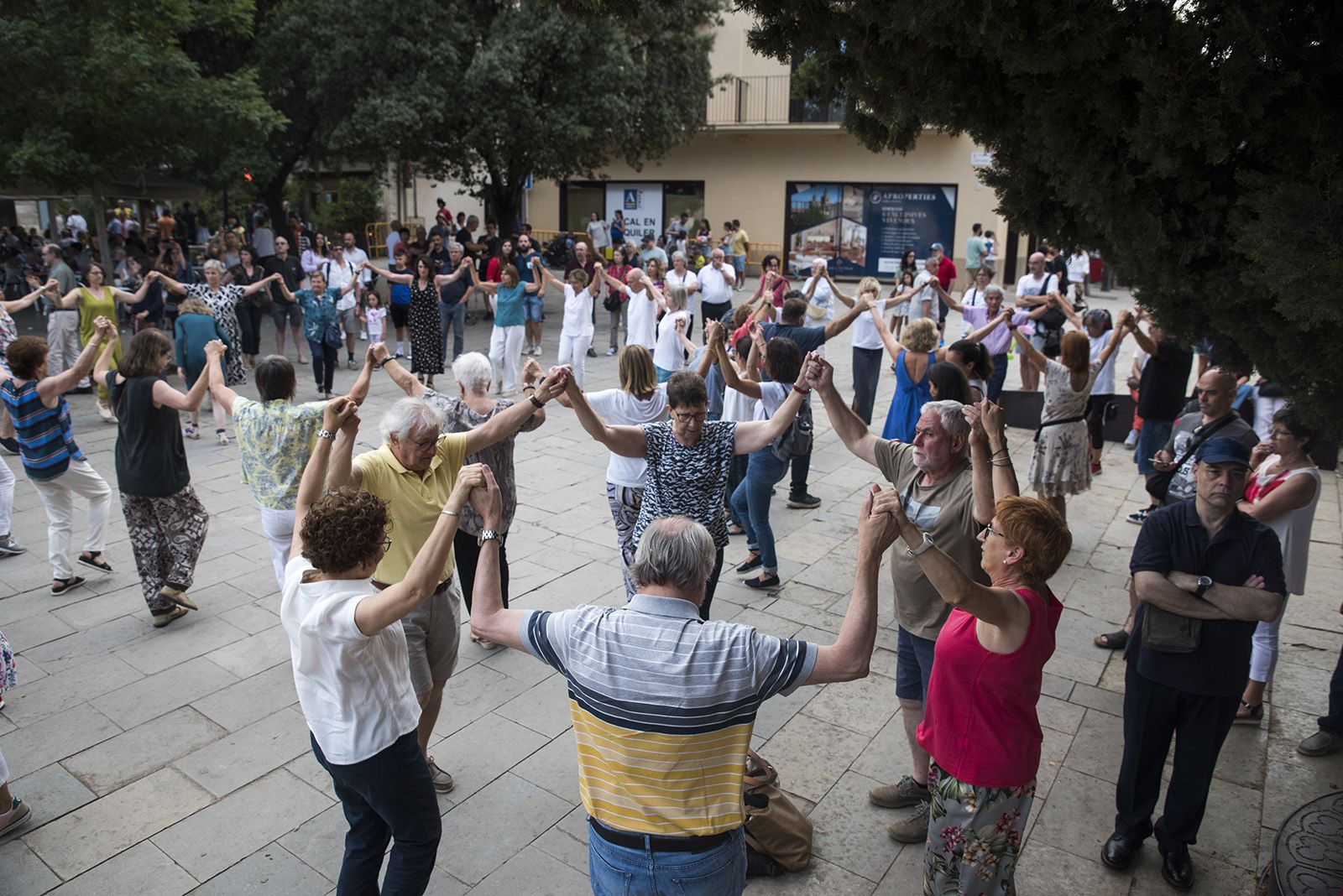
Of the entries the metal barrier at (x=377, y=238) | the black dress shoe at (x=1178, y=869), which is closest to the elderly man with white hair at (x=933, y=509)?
the black dress shoe at (x=1178, y=869)

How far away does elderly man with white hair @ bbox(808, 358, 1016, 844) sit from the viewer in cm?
382

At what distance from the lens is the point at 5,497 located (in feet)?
23.0

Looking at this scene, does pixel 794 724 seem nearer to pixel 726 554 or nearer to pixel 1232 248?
pixel 726 554

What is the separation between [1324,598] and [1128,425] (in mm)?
4611

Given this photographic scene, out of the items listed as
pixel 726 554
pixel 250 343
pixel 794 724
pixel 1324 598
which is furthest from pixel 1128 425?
pixel 250 343

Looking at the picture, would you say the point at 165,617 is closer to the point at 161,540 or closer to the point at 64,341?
the point at 161,540

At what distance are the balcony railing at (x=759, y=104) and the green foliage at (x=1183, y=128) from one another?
2538 cm

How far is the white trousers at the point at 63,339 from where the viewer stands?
12.1 meters

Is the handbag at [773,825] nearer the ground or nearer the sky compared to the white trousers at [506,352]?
nearer the ground

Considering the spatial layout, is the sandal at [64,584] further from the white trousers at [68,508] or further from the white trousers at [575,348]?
the white trousers at [575,348]

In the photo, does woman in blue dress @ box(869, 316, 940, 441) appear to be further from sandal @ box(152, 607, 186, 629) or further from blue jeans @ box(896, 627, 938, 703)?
sandal @ box(152, 607, 186, 629)

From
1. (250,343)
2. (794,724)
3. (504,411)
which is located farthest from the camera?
(250,343)

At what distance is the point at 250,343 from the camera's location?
13250 mm

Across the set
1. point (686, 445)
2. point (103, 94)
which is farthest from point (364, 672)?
point (103, 94)
